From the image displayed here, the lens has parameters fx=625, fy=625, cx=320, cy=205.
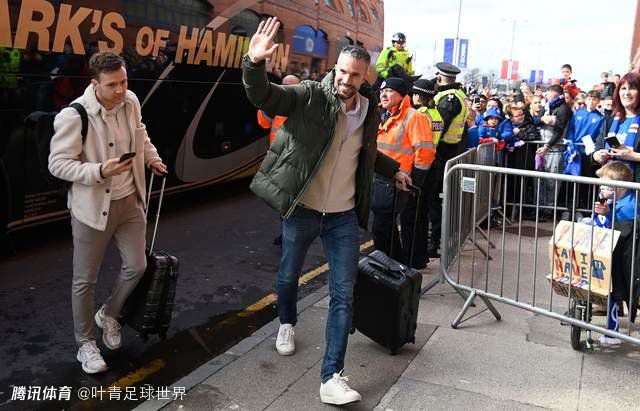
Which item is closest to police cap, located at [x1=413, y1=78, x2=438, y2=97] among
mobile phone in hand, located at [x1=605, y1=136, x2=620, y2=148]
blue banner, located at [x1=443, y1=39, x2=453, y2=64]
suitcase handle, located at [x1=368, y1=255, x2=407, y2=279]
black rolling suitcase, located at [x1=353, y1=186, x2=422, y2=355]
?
mobile phone in hand, located at [x1=605, y1=136, x2=620, y2=148]

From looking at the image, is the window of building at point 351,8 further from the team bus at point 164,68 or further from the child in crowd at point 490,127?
the child in crowd at point 490,127

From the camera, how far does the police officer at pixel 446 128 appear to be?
6.71 m

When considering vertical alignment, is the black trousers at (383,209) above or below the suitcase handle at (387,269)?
above

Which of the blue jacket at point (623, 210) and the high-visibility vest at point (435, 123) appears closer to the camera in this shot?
the blue jacket at point (623, 210)

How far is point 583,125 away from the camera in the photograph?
8.17 metres

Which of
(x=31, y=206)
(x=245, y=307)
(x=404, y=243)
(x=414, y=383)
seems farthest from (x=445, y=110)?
(x=31, y=206)

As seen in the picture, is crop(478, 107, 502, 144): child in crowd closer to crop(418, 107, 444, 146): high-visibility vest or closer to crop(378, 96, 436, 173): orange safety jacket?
crop(418, 107, 444, 146): high-visibility vest

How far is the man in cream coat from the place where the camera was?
11.5 feet

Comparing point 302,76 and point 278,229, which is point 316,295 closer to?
point 278,229

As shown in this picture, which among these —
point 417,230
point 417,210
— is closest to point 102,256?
point 417,210

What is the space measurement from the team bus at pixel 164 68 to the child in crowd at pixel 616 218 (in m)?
3.69

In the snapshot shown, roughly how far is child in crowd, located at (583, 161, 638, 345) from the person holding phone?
2.52 ft

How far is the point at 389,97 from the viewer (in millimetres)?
5160

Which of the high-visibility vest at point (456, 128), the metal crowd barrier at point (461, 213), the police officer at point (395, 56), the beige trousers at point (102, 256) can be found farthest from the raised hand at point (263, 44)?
the police officer at point (395, 56)
